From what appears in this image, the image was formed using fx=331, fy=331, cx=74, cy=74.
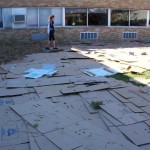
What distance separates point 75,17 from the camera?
19.0 metres

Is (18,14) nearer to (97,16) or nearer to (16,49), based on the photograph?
(16,49)

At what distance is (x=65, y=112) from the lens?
23.2ft

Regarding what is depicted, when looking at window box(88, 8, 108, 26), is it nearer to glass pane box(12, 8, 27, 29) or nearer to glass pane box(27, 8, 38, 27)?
glass pane box(27, 8, 38, 27)

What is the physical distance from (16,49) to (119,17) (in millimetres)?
6931

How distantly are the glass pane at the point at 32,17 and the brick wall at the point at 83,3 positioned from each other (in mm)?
343

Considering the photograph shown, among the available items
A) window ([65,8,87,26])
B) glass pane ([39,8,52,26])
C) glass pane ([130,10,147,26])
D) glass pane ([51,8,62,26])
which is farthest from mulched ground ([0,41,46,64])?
glass pane ([130,10,147,26])

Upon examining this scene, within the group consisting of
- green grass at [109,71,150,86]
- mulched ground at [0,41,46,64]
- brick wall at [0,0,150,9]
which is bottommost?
green grass at [109,71,150,86]

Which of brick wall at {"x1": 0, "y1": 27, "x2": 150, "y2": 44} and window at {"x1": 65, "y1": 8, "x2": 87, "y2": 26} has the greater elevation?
window at {"x1": 65, "y1": 8, "x2": 87, "y2": 26}

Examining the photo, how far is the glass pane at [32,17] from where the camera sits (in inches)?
722

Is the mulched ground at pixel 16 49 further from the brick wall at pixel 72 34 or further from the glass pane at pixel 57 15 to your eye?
the glass pane at pixel 57 15

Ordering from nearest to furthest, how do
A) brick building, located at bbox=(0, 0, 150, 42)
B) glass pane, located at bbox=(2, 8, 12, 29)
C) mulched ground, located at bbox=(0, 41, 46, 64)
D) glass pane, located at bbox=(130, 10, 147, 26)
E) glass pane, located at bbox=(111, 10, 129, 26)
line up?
mulched ground, located at bbox=(0, 41, 46, 64), glass pane, located at bbox=(2, 8, 12, 29), brick building, located at bbox=(0, 0, 150, 42), glass pane, located at bbox=(111, 10, 129, 26), glass pane, located at bbox=(130, 10, 147, 26)

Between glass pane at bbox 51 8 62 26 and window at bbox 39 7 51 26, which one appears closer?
window at bbox 39 7 51 26

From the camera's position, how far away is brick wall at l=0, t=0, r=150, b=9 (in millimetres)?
18031

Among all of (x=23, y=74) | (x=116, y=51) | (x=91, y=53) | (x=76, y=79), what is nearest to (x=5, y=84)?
(x=23, y=74)
